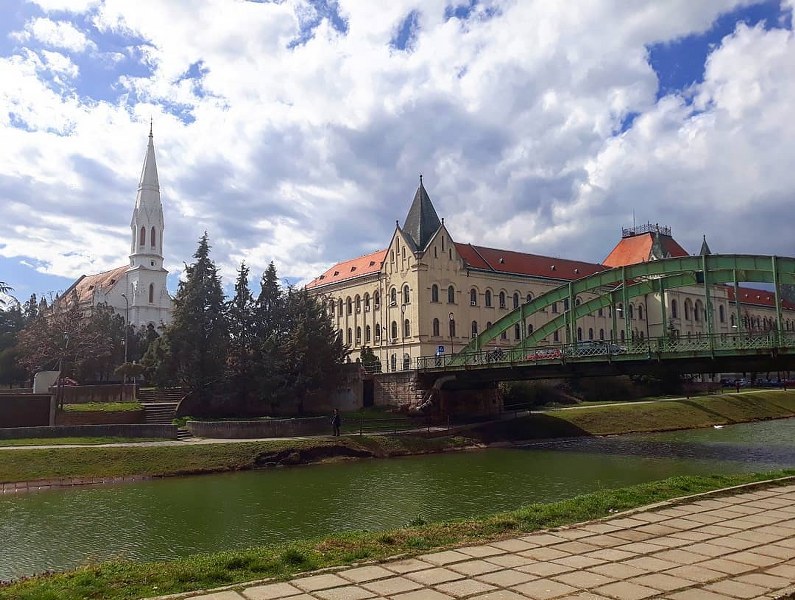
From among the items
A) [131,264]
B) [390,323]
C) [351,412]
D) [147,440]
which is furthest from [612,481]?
[131,264]

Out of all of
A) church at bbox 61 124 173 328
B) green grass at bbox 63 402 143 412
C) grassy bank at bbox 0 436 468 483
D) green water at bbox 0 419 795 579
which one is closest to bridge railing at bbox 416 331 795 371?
green water at bbox 0 419 795 579

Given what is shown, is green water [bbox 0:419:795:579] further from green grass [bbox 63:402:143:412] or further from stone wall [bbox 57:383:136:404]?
stone wall [bbox 57:383:136:404]

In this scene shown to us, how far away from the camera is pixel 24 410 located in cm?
4109

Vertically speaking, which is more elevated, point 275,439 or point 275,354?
point 275,354

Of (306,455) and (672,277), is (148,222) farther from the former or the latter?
(672,277)

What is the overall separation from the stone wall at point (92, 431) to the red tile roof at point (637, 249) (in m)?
75.2

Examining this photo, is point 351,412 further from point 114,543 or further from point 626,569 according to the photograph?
point 626,569

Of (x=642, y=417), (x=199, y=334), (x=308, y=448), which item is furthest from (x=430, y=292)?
(x=308, y=448)

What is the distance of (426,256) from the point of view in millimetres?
68938

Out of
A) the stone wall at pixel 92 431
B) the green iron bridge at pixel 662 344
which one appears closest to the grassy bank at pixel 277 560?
the green iron bridge at pixel 662 344

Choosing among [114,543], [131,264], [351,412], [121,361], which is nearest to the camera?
[114,543]

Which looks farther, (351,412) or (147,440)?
(351,412)

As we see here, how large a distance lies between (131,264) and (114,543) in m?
87.1

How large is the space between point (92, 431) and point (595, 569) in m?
35.0
